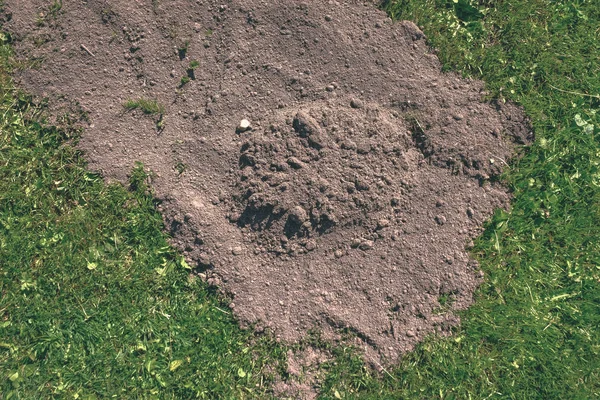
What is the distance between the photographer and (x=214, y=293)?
2.95 metres

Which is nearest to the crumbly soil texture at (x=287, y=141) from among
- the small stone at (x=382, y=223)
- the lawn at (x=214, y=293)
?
the small stone at (x=382, y=223)

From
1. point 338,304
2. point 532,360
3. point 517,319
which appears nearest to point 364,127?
point 338,304

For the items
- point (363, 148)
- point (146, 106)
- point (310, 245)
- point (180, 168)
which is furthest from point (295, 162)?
point (146, 106)

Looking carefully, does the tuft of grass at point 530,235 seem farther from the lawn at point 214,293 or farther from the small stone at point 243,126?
the small stone at point 243,126

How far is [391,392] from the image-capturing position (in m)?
2.95

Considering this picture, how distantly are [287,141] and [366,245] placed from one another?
2.98ft

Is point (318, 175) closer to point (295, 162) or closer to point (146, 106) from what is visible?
point (295, 162)

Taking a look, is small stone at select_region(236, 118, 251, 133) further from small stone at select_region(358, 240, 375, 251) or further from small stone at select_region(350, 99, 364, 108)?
small stone at select_region(358, 240, 375, 251)

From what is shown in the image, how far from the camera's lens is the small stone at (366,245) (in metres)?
2.85

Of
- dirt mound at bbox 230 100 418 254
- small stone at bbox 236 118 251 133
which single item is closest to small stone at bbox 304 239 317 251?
dirt mound at bbox 230 100 418 254

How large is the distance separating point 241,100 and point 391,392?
2362 mm

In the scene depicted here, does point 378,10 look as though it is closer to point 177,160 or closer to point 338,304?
point 177,160

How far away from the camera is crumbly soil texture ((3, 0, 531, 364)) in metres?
2.82

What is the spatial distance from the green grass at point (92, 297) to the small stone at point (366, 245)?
0.95 meters
